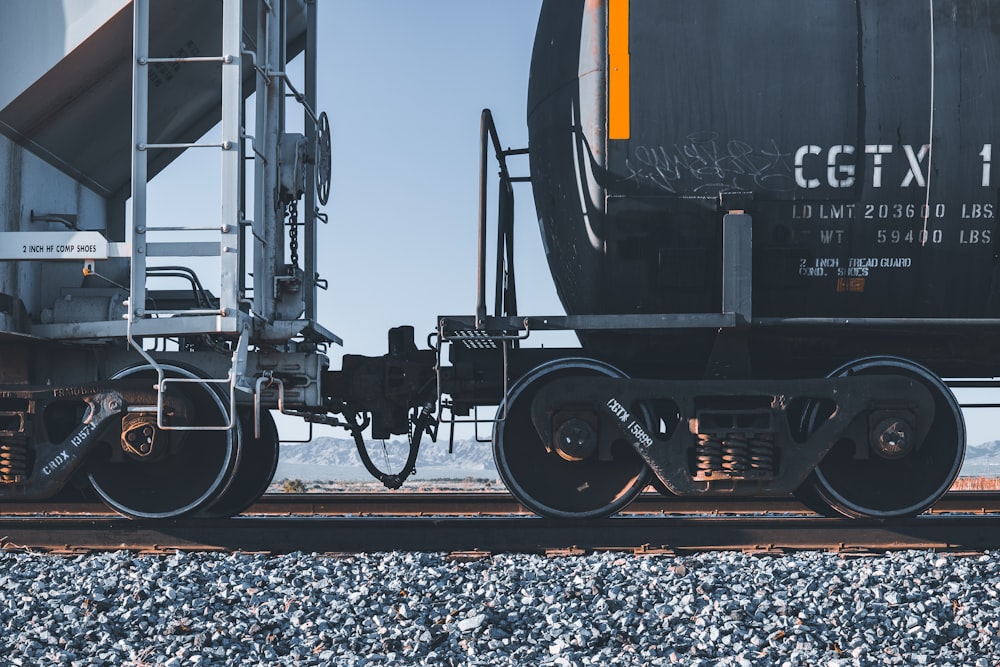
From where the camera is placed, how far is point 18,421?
6969 mm

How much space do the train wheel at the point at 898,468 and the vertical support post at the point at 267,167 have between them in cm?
431

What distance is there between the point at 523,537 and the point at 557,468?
0.83 metres

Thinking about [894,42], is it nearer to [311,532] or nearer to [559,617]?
[559,617]

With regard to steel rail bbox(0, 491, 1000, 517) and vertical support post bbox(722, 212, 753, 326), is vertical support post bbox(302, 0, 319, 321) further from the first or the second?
vertical support post bbox(722, 212, 753, 326)

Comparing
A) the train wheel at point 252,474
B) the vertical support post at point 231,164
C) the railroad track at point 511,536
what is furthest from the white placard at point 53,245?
the train wheel at point 252,474

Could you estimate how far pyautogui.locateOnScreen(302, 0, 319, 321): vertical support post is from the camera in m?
8.06

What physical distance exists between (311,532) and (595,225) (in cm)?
302

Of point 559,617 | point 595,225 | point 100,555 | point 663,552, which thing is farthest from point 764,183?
point 100,555

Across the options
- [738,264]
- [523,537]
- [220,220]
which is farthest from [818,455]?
[220,220]

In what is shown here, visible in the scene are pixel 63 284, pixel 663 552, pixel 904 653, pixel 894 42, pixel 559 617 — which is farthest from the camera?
pixel 63 284

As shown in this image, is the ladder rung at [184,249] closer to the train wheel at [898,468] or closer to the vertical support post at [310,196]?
the vertical support post at [310,196]

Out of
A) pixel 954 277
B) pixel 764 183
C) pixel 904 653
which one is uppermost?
Answer: pixel 764 183

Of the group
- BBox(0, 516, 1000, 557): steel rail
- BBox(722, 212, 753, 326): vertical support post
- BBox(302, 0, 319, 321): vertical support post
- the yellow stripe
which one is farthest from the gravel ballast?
the yellow stripe

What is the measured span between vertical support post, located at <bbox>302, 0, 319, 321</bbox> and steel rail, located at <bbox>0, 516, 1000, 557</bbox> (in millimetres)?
2058
